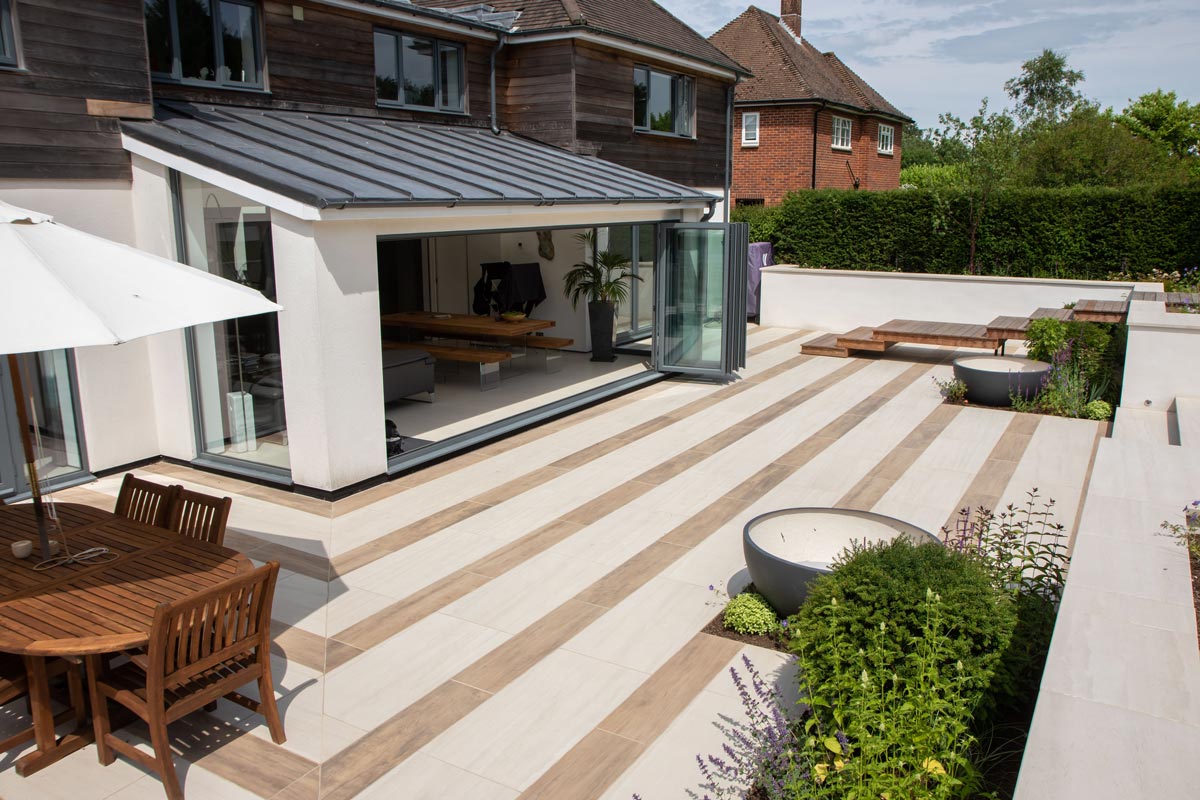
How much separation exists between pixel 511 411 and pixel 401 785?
7.27 meters

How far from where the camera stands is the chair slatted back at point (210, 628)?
3860 millimetres

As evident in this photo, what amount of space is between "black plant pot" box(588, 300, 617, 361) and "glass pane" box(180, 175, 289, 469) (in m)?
6.90

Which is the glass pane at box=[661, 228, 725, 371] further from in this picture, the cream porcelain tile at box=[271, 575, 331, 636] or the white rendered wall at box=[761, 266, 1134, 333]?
the cream porcelain tile at box=[271, 575, 331, 636]

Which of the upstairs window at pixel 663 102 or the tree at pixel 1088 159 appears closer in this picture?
the upstairs window at pixel 663 102

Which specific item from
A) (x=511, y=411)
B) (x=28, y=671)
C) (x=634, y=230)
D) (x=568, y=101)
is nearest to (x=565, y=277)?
(x=634, y=230)

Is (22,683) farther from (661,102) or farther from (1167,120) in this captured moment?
(1167,120)

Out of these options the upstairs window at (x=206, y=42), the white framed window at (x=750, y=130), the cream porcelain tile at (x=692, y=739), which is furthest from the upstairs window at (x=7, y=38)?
the white framed window at (x=750, y=130)

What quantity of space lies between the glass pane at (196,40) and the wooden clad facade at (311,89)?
0.72 feet

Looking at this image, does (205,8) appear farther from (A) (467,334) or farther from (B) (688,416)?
(B) (688,416)

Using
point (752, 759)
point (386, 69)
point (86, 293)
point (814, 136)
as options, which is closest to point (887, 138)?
point (814, 136)

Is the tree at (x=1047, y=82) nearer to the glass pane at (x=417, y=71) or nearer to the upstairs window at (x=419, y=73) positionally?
the upstairs window at (x=419, y=73)

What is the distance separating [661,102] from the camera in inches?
642

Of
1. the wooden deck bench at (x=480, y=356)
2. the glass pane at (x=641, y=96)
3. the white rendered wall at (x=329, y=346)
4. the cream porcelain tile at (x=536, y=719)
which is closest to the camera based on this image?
the cream porcelain tile at (x=536, y=719)

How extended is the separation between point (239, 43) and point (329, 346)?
15.2 feet
